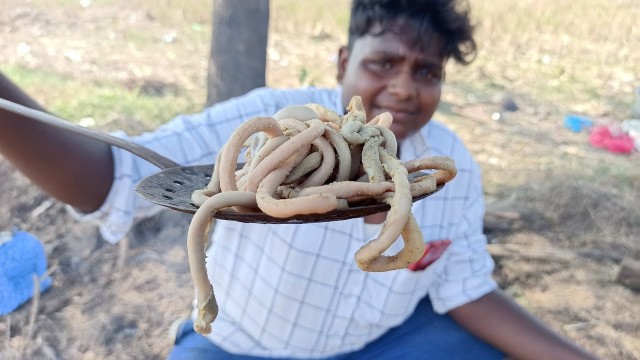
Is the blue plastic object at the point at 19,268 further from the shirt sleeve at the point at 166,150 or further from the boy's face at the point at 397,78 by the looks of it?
the boy's face at the point at 397,78

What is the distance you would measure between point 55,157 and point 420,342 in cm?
115

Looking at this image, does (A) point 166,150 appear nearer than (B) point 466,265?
Yes

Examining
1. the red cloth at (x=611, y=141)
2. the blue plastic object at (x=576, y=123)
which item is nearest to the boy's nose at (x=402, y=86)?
the red cloth at (x=611, y=141)

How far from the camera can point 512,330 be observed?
179 cm

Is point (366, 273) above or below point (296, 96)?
below

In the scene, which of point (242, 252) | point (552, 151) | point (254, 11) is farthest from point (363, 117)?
point (552, 151)

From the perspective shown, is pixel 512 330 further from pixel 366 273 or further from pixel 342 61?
pixel 342 61

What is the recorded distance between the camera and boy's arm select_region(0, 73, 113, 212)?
1.17 metres

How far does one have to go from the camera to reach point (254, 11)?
10.2 ft

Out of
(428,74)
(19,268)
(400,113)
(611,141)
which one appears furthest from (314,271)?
(611,141)

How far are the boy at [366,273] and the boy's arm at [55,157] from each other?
7 centimetres

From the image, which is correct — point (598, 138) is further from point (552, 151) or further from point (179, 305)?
point (179, 305)

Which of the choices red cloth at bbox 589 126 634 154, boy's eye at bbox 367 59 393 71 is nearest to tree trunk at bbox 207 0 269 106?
boy's eye at bbox 367 59 393 71

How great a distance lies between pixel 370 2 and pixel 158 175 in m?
0.88
